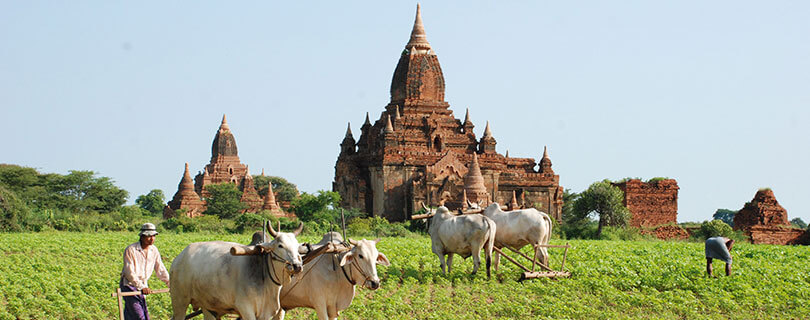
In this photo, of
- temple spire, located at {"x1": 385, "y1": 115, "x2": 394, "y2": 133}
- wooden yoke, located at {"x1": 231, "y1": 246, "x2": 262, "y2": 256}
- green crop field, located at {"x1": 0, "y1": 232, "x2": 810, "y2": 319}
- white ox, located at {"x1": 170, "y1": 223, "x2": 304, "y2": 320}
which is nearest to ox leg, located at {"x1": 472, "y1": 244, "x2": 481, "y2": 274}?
green crop field, located at {"x1": 0, "y1": 232, "x2": 810, "y2": 319}

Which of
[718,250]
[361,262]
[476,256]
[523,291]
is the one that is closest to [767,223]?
[718,250]

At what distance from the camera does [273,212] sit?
5644cm

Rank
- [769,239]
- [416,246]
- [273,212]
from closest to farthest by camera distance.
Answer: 1. [416,246]
2. [769,239]
3. [273,212]

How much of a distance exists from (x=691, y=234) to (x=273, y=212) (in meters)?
24.9

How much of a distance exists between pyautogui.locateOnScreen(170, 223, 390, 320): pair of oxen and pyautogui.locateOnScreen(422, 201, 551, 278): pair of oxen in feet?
19.0

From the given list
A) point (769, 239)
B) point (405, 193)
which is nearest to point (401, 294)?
point (769, 239)

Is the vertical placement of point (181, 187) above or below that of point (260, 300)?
above

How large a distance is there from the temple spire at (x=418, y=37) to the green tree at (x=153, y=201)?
157 feet

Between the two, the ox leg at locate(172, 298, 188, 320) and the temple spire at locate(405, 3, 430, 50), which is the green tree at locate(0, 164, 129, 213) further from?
the ox leg at locate(172, 298, 188, 320)

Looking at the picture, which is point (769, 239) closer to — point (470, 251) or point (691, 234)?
point (691, 234)

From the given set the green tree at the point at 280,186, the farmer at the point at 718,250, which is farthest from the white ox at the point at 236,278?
the green tree at the point at 280,186

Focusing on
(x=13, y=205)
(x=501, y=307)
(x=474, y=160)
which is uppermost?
(x=474, y=160)

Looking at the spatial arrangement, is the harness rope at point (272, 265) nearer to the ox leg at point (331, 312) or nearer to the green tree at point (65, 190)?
the ox leg at point (331, 312)

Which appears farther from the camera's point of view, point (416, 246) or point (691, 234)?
point (691, 234)
